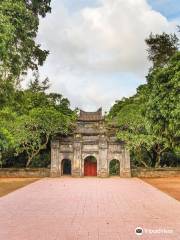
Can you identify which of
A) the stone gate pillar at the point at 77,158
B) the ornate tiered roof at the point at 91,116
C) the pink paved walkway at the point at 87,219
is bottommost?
the pink paved walkway at the point at 87,219

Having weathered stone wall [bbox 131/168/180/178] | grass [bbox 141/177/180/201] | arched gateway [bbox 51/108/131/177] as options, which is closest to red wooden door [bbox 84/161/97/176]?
arched gateway [bbox 51/108/131/177]

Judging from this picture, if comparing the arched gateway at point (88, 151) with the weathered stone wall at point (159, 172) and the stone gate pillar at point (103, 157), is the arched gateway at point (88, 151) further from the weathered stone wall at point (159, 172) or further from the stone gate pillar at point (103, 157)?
the weathered stone wall at point (159, 172)

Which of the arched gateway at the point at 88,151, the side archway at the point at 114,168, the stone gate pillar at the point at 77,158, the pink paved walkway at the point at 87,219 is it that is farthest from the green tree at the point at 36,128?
the pink paved walkway at the point at 87,219

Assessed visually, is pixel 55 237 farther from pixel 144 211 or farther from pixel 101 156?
pixel 101 156

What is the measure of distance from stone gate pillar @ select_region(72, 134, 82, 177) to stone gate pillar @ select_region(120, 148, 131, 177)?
12.8 feet

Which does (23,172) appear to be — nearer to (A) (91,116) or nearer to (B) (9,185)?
(B) (9,185)

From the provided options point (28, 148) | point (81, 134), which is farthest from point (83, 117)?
point (28, 148)

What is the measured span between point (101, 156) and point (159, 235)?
27644mm

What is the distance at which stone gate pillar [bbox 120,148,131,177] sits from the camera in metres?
35.1

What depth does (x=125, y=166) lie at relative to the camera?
3528cm

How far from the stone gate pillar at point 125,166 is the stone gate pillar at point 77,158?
154 inches

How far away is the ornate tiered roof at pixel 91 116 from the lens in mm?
40975

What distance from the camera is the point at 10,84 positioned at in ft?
41.4

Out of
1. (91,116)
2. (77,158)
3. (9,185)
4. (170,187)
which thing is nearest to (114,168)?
(77,158)
